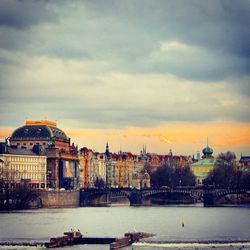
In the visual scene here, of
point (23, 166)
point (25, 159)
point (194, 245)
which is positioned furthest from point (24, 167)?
point (194, 245)

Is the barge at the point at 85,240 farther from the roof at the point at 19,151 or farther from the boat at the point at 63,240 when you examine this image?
the roof at the point at 19,151

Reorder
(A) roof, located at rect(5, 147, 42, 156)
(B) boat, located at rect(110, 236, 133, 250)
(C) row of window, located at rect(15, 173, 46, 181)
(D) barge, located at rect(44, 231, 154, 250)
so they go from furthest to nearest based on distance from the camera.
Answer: (A) roof, located at rect(5, 147, 42, 156)
(C) row of window, located at rect(15, 173, 46, 181)
(D) barge, located at rect(44, 231, 154, 250)
(B) boat, located at rect(110, 236, 133, 250)

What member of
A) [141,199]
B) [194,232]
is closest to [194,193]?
[141,199]

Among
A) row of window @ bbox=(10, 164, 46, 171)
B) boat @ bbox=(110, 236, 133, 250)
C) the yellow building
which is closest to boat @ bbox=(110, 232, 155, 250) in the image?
boat @ bbox=(110, 236, 133, 250)

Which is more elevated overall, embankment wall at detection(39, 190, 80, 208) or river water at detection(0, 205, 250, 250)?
embankment wall at detection(39, 190, 80, 208)

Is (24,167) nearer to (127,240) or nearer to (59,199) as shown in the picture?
(59,199)

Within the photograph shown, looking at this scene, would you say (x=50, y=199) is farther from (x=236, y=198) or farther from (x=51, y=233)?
(x=51, y=233)

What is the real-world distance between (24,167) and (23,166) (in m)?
0.46

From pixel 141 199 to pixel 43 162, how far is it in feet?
113

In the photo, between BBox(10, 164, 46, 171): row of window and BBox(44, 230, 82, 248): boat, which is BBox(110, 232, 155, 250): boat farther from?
BBox(10, 164, 46, 171): row of window

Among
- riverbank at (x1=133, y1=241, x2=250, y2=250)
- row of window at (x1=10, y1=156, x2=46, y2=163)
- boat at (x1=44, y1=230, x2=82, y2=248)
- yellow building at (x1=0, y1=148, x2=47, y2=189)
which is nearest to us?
riverbank at (x1=133, y1=241, x2=250, y2=250)

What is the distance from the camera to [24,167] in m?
190

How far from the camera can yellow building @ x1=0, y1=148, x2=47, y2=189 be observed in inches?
7087

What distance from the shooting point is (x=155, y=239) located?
86000 mm
